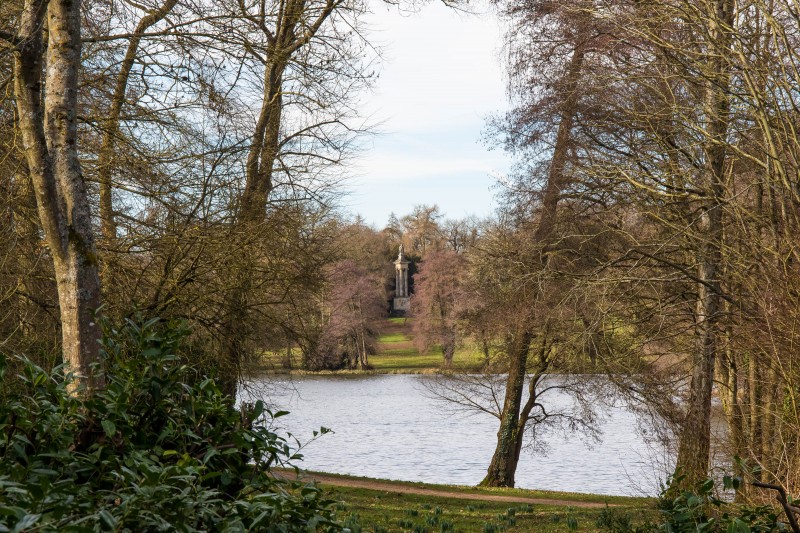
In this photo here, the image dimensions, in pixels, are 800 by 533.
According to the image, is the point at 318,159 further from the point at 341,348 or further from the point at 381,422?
the point at 341,348

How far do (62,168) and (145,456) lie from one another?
4001 mm

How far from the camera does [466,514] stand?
39.0ft

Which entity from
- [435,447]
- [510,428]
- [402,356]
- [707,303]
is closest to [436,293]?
[402,356]

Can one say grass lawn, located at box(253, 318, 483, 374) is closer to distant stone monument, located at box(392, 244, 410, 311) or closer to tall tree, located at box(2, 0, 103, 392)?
distant stone monument, located at box(392, 244, 410, 311)

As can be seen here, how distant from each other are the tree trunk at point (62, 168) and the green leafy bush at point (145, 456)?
2867 mm

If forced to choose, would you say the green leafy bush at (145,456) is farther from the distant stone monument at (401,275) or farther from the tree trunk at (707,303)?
the distant stone monument at (401,275)

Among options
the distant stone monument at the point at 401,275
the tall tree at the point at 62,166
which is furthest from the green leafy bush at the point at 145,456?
the distant stone monument at the point at 401,275

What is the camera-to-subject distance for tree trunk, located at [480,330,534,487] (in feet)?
64.1

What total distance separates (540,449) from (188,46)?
14665 millimetres

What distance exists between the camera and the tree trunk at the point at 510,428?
19531mm

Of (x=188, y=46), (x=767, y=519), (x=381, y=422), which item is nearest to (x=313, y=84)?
(x=188, y=46)

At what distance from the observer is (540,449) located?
2092cm

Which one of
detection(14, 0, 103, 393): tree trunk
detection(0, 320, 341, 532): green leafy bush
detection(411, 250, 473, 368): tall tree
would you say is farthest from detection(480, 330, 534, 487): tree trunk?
detection(411, 250, 473, 368): tall tree

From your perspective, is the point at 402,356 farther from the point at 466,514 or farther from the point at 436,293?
the point at 466,514
